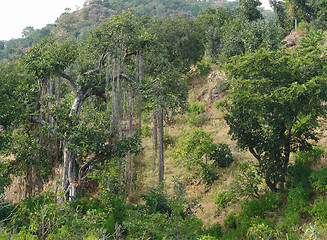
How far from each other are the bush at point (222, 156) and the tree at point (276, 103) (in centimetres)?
389

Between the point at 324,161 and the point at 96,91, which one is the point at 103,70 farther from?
the point at 324,161

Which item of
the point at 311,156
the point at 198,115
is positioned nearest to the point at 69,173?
the point at 311,156

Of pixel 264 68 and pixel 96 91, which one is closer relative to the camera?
pixel 264 68

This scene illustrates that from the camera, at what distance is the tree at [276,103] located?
393 inches

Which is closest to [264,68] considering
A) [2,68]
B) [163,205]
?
[163,205]

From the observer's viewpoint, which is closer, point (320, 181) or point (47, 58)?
point (320, 181)

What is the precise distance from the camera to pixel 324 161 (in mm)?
11023

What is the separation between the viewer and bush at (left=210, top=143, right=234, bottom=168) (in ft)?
50.2

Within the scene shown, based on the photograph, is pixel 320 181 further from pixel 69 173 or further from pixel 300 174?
pixel 69 173

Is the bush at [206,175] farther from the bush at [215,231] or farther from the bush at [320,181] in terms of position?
the bush at [320,181]

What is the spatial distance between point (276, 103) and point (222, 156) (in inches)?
219

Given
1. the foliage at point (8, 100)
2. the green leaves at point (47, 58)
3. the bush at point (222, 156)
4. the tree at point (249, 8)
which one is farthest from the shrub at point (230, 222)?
the tree at point (249, 8)

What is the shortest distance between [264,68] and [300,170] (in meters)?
3.61

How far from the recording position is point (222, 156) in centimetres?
1531
